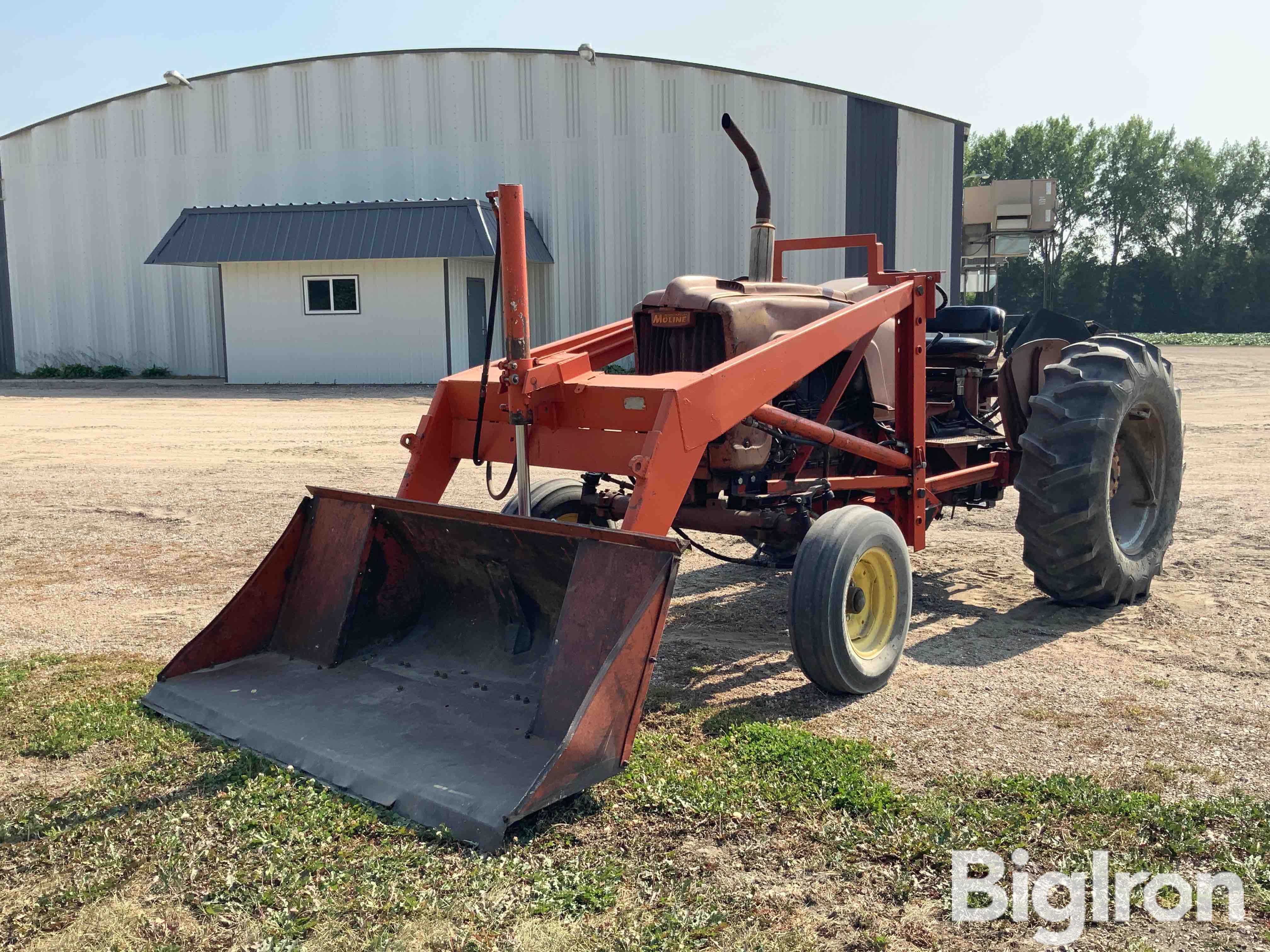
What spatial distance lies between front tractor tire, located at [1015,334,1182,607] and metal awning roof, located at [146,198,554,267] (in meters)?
14.5

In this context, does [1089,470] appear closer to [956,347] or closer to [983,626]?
[983,626]

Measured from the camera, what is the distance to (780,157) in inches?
803

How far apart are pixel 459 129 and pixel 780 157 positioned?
20.8 ft

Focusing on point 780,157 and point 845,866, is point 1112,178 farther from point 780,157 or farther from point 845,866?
point 845,866

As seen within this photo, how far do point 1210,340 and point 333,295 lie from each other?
35.9m

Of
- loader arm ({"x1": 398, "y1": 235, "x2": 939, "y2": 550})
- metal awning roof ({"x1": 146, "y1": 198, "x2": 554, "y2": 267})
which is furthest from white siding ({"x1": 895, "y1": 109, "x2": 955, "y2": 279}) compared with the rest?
loader arm ({"x1": 398, "y1": 235, "x2": 939, "y2": 550})

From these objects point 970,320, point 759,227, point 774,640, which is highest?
point 759,227

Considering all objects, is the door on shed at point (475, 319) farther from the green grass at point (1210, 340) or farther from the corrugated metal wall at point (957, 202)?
the green grass at point (1210, 340)

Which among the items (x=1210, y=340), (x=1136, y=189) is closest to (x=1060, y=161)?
(x=1136, y=189)

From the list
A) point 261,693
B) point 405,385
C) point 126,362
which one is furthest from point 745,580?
point 126,362

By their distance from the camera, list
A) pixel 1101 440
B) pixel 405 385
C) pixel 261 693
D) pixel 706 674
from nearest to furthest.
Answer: pixel 261 693, pixel 706 674, pixel 1101 440, pixel 405 385

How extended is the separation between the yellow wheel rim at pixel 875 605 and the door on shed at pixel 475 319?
17.0 m

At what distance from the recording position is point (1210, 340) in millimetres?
42750

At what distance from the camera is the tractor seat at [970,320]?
21.7 feet
